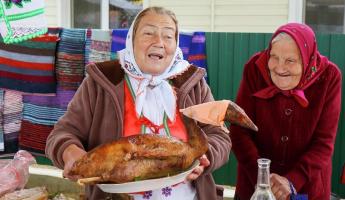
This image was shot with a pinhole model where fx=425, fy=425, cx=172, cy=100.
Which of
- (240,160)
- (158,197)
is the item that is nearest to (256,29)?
(240,160)

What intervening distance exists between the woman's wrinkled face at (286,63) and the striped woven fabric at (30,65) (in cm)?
224

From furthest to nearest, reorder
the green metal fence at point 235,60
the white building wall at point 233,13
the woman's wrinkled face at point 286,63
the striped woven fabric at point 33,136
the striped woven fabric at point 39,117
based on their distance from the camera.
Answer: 1. the white building wall at point 233,13
2. the striped woven fabric at point 33,136
3. the striped woven fabric at point 39,117
4. the green metal fence at point 235,60
5. the woman's wrinkled face at point 286,63

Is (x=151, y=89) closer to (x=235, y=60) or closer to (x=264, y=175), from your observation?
(x=264, y=175)

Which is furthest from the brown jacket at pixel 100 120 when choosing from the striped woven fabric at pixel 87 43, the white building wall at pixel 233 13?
the white building wall at pixel 233 13

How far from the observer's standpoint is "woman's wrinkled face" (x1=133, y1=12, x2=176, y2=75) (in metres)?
1.83

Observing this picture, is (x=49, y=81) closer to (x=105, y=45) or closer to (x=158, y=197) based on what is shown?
(x=105, y=45)

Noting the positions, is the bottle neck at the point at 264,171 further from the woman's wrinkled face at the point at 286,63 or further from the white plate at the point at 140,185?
the woman's wrinkled face at the point at 286,63

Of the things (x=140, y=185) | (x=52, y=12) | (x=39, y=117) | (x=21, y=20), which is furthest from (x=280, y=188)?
(x=52, y=12)

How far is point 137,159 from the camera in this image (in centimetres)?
154

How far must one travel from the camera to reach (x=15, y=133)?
4031 mm

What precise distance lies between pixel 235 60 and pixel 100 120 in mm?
2038

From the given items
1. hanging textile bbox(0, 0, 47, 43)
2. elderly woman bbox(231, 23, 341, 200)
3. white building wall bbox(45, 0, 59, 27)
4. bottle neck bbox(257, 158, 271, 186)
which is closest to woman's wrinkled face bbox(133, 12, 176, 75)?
elderly woman bbox(231, 23, 341, 200)

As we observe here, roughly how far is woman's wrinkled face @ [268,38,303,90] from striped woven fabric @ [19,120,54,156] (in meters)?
2.57

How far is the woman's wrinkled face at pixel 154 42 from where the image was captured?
1.83 meters
